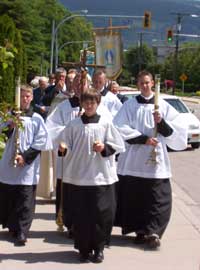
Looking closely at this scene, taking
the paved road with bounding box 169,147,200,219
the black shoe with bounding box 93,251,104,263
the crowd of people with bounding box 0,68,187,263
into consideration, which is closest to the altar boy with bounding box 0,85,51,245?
the crowd of people with bounding box 0,68,187,263

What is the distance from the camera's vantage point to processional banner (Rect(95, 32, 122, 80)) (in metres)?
17.4

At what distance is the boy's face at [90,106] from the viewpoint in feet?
21.7

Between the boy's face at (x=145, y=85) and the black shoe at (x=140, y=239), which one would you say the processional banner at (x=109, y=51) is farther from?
the black shoe at (x=140, y=239)

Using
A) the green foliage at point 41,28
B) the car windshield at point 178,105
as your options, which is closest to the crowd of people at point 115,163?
the car windshield at point 178,105

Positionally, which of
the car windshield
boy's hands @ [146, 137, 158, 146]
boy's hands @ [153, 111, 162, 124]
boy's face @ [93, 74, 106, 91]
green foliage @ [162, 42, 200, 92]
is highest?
boy's face @ [93, 74, 106, 91]

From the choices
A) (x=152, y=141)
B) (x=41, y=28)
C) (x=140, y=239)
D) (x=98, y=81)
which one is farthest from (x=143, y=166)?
(x=41, y=28)

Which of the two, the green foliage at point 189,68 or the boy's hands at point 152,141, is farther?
the green foliage at point 189,68

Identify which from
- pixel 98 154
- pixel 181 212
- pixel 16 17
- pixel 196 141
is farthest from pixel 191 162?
pixel 16 17

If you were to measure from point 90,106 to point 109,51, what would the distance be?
11.1 metres

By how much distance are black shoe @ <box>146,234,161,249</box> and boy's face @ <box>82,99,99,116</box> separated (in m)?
1.51

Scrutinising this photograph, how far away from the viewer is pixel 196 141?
20359 millimetres

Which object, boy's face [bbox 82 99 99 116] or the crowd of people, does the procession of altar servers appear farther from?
boy's face [bbox 82 99 99 116]

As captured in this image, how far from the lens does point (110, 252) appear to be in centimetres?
718

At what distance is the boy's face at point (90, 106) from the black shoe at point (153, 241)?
4.95 ft
